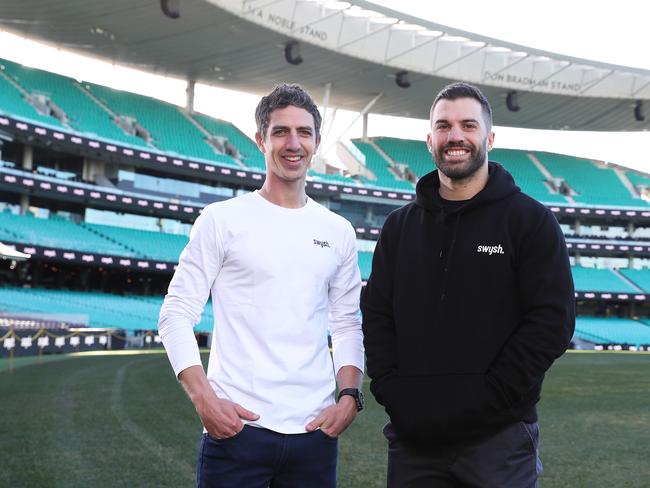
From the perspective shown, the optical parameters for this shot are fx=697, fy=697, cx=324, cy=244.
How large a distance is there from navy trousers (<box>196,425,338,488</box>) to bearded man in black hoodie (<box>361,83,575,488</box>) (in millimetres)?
338

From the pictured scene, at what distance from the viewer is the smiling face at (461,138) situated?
295cm

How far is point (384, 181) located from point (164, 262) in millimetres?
21479

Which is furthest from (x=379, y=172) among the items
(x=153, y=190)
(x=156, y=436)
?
(x=156, y=436)

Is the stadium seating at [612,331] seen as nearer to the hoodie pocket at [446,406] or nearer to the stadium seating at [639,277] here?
the stadium seating at [639,277]

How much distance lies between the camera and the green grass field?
671 centimetres

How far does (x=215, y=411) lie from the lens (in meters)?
2.64

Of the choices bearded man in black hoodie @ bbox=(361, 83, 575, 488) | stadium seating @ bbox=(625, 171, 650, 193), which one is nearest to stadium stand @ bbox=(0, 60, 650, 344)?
stadium seating @ bbox=(625, 171, 650, 193)

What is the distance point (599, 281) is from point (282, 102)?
5634 cm

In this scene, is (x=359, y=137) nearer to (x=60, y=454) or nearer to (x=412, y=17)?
(x=412, y=17)

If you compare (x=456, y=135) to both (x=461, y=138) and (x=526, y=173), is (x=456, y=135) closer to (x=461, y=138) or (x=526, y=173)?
(x=461, y=138)

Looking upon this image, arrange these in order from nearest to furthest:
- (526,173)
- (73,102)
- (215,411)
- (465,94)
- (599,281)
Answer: (215,411), (465,94), (73,102), (599,281), (526,173)

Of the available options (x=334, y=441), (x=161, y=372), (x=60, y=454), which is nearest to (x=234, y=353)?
(x=334, y=441)

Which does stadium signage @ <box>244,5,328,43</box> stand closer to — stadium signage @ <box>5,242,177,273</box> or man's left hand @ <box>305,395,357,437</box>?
stadium signage @ <box>5,242,177,273</box>

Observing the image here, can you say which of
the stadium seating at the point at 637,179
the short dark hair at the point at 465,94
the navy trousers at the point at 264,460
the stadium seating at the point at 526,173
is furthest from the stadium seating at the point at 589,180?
the navy trousers at the point at 264,460
